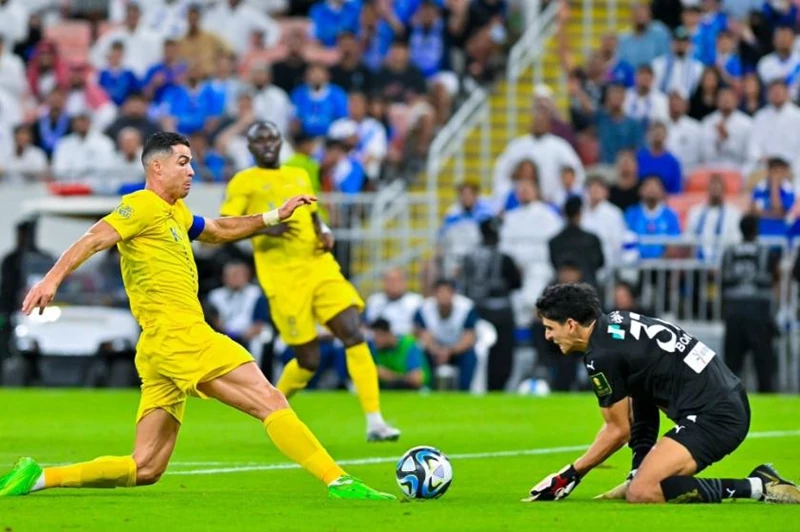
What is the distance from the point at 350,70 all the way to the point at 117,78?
174 inches

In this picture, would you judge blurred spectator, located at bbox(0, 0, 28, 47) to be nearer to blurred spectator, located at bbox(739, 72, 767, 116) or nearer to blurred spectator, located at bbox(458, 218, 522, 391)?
blurred spectator, located at bbox(458, 218, 522, 391)

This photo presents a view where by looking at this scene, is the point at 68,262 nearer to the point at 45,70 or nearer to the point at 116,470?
the point at 116,470

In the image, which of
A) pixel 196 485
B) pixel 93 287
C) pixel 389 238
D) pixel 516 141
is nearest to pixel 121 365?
pixel 93 287

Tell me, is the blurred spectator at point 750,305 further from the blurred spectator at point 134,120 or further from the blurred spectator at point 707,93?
the blurred spectator at point 134,120

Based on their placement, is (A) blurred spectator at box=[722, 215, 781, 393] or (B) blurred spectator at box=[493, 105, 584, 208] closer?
(A) blurred spectator at box=[722, 215, 781, 393]

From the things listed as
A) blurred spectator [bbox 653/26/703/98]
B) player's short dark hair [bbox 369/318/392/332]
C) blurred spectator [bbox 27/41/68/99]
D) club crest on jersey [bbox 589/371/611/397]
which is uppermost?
blurred spectator [bbox 27/41/68/99]

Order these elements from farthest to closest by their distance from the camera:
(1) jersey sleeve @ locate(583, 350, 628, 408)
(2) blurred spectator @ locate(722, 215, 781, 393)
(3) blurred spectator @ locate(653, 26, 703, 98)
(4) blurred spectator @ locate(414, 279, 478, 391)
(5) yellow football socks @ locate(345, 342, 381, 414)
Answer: (3) blurred spectator @ locate(653, 26, 703, 98) < (4) blurred spectator @ locate(414, 279, 478, 391) < (2) blurred spectator @ locate(722, 215, 781, 393) < (5) yellow football socks @ locate(345, 342, 381, 414) < (1) jersey sleeve @ locate(583, 350, 628, 408)

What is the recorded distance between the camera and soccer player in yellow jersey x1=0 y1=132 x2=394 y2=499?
9.88 meters

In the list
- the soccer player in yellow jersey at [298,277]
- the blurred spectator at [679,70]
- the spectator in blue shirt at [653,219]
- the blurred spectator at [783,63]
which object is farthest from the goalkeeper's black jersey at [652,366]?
the blurred spectator at [679,70]

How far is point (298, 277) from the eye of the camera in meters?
15.2

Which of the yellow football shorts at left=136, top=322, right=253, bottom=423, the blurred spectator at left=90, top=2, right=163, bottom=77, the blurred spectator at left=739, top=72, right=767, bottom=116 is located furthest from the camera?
the blurred spectator at left=90, top=2, right=163, bottom=77

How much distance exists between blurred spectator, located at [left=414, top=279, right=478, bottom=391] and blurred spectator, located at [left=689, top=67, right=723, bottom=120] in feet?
14.8

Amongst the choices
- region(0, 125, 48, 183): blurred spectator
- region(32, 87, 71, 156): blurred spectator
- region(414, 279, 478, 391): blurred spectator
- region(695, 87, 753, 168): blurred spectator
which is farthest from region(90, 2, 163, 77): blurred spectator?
region(695, 87, 753, 168): blurred spectator

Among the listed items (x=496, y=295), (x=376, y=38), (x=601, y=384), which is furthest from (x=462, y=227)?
(x=601, y=384)
